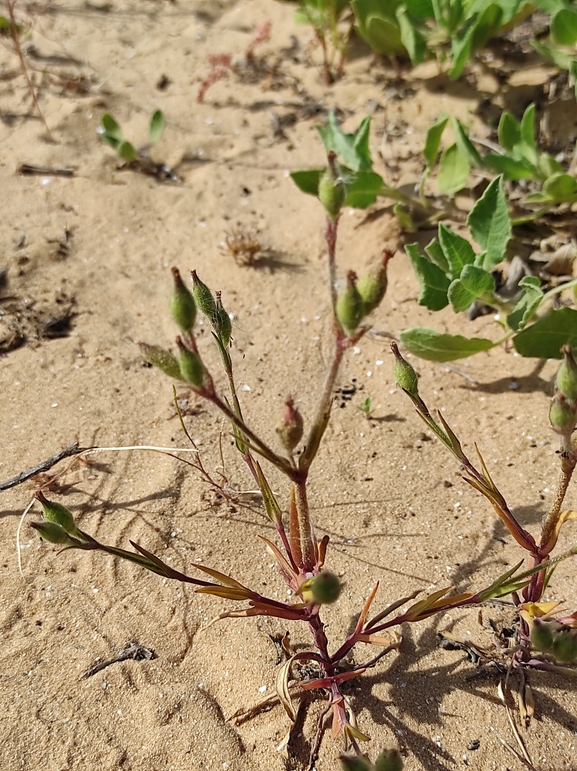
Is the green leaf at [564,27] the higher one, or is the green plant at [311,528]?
the green leaf at [564,27]

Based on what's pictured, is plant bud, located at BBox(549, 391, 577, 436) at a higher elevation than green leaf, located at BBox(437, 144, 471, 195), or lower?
higher

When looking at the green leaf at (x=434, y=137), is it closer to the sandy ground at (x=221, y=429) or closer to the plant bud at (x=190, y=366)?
the sandy ground at (x=221, y=429)

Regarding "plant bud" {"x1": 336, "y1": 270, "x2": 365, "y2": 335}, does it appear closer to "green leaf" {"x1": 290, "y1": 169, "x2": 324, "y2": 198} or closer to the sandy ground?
the sandy ground

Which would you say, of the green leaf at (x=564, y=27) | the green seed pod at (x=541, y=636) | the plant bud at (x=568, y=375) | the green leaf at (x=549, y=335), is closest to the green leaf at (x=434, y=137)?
the green leaf at (x=564, y=27)

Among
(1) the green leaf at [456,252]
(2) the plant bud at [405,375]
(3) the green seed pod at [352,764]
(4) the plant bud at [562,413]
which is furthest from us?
(1) the green leaf at [456,252]

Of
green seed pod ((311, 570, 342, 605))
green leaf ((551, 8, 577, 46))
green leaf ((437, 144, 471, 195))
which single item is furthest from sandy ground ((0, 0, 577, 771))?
green seed pod ((311, 570, 342, 605))

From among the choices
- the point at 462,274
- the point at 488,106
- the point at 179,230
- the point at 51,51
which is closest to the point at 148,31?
the point at 51,51
